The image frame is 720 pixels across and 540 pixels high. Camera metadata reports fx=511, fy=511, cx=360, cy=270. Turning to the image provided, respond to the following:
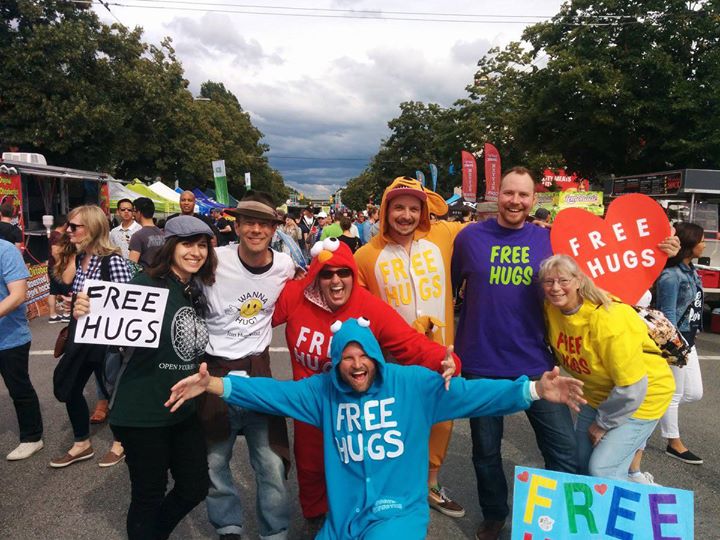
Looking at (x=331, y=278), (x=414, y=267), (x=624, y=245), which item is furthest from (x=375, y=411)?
(x=624, y=245)

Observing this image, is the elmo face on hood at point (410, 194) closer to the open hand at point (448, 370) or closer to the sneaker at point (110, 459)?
the open hand at point (448, 370)

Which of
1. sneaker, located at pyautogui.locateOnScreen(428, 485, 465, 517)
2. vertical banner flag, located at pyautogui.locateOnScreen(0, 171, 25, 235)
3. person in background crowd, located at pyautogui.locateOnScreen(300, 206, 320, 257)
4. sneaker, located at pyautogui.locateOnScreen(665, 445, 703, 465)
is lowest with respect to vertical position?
sneaker, located at pyautogui.locateOnScreen(665, 445, 703, 465)

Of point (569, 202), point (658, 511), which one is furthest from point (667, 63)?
point (658, 511)

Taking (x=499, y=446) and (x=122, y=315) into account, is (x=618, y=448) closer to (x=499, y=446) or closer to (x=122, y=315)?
(x=499, y=446)

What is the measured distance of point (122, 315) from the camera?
2.37 meters

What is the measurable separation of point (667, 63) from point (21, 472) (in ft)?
73.2

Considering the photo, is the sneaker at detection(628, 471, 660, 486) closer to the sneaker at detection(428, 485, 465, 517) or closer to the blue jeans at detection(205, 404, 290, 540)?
the sneaker at detection(428, 485, 465, 517)

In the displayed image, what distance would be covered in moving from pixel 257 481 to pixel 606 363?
1874mm

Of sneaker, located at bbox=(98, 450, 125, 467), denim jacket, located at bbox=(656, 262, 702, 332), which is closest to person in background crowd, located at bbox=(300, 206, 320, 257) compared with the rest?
sneaker, located at bbox=(98, 450, 125, 467)

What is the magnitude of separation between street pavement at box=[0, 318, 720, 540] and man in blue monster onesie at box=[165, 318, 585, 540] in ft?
0.60

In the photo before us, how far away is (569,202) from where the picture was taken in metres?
17.7

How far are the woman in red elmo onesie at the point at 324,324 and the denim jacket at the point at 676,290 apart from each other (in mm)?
2381

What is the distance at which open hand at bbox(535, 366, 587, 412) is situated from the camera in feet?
7.12

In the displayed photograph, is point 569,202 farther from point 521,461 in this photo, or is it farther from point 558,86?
point 521,461
